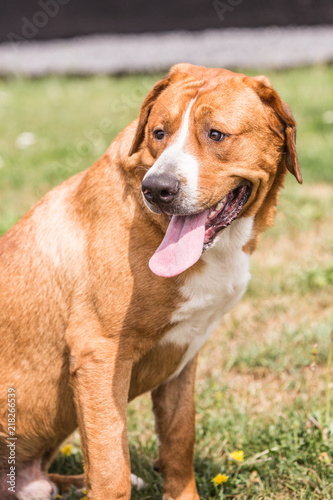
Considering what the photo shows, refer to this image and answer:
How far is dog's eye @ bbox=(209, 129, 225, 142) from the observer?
8.26ft

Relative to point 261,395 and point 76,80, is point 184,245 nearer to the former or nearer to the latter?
point 261,395

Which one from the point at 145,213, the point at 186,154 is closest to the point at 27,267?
the point at 145,213

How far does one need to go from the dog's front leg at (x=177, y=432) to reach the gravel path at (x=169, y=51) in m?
9.17

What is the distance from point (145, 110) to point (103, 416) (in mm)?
1305

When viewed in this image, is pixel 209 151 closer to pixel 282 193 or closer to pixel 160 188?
pixel 160 188

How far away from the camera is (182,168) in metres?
2.42

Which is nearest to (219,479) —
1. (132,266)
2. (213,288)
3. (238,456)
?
(238,456)

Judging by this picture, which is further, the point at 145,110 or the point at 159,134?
the point at 145,110

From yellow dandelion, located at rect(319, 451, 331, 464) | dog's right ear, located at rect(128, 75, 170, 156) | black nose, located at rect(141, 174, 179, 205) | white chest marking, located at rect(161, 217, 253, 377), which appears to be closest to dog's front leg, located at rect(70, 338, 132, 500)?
white chest marking, located at rect(161, 217, 253, 377)

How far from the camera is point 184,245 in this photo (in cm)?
246

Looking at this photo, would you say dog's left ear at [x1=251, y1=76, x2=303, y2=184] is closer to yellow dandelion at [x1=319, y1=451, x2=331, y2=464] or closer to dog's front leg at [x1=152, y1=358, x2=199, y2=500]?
dog's front leg at [x1=152, y1=358, x2=199, y2=500]

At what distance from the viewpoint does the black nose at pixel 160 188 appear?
2.36m

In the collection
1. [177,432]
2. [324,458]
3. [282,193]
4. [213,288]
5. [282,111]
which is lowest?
[282,193]

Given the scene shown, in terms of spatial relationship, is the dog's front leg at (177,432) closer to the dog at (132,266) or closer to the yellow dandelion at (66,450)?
the dog at (132,266)
